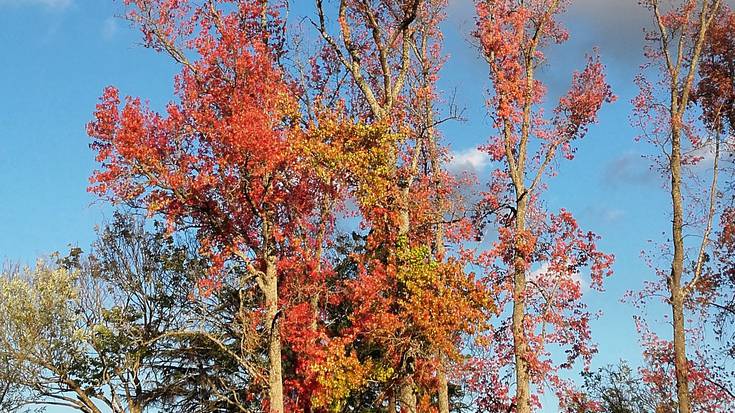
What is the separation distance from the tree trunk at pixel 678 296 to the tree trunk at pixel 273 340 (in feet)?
35.0

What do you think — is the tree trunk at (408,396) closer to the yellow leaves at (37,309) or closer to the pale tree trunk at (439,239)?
the pale tree trunk at (439,239)

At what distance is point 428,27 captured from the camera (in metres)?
28.2

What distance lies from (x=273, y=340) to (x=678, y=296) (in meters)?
11.1

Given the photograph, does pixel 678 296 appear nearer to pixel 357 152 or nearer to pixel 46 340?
pixel 357 152

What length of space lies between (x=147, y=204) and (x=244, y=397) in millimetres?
8478

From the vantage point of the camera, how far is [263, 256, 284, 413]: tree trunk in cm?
2198

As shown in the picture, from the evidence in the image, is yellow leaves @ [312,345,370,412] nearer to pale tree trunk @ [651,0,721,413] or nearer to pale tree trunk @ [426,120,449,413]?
pale tree trunk @ [426,120,449,413]

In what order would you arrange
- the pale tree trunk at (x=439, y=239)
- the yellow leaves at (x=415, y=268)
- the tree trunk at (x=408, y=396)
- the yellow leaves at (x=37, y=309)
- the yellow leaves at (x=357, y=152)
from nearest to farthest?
1. the yellow leaves at (x=415, y=268)
2. the tree trunk at (x=408, y=396)
3. the yellow leaves at (x=357, y=152)
4. the pale tree trunk at (x=439, y=239)
5. the yellow leaves at (x=37, y=309)

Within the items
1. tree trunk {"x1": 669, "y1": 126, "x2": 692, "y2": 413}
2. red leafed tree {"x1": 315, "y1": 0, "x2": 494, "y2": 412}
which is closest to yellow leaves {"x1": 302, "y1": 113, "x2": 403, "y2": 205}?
red leafed tree {"x1": 315, "y1": 0, "x2": 494, "y2": 412}

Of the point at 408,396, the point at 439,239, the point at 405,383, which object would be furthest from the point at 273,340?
the point at 439,239

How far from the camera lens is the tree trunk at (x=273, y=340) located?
21984 mm

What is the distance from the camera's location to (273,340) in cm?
2228

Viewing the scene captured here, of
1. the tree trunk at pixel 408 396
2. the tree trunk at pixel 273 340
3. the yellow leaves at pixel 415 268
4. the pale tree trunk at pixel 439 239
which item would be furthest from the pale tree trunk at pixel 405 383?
the tree trunk at pixel 273 340

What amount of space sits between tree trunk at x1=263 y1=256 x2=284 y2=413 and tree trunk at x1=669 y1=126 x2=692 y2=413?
35.0ft
